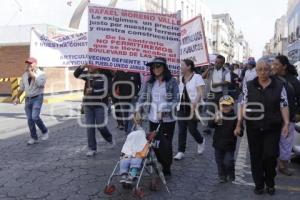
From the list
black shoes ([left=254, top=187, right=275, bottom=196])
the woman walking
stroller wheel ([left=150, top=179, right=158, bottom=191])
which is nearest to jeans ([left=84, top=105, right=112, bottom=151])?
the woman walking

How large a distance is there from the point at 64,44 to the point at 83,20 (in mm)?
14844

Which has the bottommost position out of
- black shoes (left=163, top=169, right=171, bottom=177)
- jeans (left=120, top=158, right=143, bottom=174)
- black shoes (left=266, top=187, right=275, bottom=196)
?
black shoes (left=266, top=187, right=275, bottom=196)

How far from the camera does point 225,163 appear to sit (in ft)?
19.6

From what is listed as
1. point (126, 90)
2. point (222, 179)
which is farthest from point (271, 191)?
point (126, 90)

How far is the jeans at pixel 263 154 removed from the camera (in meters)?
5.27

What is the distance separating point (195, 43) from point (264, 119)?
3106mm

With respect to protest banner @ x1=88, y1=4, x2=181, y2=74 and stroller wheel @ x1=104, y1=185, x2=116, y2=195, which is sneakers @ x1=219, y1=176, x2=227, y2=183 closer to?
stroller wheel @ x1=104, y1=185, x2=116, y2=195

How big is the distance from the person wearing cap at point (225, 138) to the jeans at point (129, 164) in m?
1.30

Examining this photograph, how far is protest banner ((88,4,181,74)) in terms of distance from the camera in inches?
283

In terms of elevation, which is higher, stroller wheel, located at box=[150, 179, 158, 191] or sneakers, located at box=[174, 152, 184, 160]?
sneakers, located at box=[174, 152, 184, 160]

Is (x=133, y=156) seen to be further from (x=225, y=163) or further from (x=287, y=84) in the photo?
(x=287, y=84)

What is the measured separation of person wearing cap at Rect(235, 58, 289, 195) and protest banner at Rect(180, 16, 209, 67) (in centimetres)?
252

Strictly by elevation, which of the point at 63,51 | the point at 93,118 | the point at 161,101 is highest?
the point at 63,51

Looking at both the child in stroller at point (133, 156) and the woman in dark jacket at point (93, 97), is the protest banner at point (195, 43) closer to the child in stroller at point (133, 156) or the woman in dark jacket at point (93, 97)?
the woman in dark jacket at point (93, 97)
